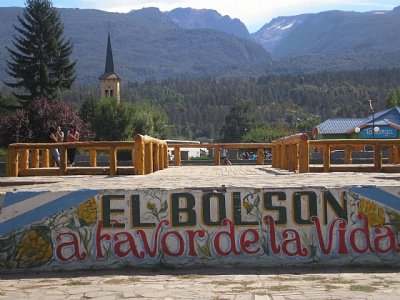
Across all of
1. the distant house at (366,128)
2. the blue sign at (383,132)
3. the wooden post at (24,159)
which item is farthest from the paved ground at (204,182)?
the blue sign at (383,132)

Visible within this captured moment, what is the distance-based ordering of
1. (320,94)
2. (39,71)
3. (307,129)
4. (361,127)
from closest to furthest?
(39,71) < (361,127) < (307,129) < (320,94)

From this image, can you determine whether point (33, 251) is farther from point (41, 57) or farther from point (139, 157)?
point (41, 57)

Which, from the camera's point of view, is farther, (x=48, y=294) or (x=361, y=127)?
(x=361, y=127)

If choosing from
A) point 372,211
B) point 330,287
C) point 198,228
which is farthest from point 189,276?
point 372,211

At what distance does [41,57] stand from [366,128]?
35.3 m

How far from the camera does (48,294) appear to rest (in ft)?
22.2

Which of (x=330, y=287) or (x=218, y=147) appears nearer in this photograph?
(x=330, y=287)

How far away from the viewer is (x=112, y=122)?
7038 centimetres

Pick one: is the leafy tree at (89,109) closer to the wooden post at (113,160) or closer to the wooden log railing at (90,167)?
the wooden log railing at (90,167)

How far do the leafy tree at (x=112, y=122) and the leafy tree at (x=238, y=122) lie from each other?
61.6 meters

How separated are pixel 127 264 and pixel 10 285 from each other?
147 centimetres

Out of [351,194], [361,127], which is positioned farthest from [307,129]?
[351,194]

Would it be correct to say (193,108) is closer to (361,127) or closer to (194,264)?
(361,127)

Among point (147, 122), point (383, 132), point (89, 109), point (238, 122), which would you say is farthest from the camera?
point (238, 122)
